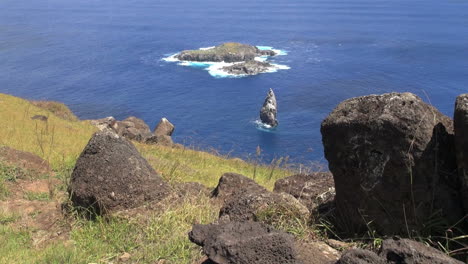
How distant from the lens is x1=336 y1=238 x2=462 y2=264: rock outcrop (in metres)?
4.87

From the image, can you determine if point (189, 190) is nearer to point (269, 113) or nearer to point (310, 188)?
point (310, 188)

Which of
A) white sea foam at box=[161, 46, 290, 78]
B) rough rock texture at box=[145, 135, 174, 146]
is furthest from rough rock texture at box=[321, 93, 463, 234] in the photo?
white sea foam at box=[161, 46, 290, 78]

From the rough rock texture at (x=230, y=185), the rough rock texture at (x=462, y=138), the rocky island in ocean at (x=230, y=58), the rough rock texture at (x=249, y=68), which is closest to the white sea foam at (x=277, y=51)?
the rocky island in ocean at (x=230, y=58)

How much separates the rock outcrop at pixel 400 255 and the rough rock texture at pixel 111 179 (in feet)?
18.3

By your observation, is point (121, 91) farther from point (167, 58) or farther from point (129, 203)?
point (129, 203)

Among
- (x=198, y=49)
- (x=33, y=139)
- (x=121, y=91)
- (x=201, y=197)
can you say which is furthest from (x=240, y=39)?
(x=201, y=197)

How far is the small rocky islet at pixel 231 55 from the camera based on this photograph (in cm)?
12299

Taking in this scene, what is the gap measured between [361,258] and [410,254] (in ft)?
1.72

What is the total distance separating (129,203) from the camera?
9.48m

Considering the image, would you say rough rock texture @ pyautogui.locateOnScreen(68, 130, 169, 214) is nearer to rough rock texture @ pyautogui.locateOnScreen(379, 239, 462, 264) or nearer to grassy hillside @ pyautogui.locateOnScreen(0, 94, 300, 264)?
grassy hillside @ pyautogui.locateOnScreen(0, 94, 300, 264)

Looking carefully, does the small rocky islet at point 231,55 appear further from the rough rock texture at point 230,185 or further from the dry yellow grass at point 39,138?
the rough rock texture at point 230,185

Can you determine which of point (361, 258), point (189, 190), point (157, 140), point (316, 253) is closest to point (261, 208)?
point (316, 253)

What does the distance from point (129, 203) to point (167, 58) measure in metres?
122

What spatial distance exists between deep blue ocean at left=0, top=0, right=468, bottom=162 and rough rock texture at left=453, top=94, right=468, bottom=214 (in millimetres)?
44561
